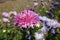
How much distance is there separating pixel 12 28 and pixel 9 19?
0.12 m

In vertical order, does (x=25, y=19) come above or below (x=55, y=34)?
above

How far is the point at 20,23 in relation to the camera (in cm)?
194

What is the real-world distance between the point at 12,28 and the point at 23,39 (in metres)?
0.20

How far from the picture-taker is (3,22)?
2299 mm

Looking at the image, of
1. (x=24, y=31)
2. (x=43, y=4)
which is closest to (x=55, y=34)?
(x=24, y=31)

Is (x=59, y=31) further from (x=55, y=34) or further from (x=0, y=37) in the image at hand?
(x=0, y=37)

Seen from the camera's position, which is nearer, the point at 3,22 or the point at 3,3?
the point at 3,22

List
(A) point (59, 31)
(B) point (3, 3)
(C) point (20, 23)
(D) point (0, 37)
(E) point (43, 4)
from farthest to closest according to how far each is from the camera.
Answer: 1. (B) point (3, 3)
2. (E) point (43, 4)
3. (A) point (59, 31)
4. (D) point (0, 37)
5. (C) point (20, 23)

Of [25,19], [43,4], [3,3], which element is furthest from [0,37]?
[3,3]

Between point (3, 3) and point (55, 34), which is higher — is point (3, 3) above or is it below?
below

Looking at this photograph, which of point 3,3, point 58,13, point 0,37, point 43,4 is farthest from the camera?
point 3,3

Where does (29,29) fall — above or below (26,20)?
below

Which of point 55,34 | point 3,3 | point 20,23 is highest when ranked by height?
point 20,23

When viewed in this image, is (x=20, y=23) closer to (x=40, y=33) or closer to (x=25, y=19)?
(x=25, y=19)
